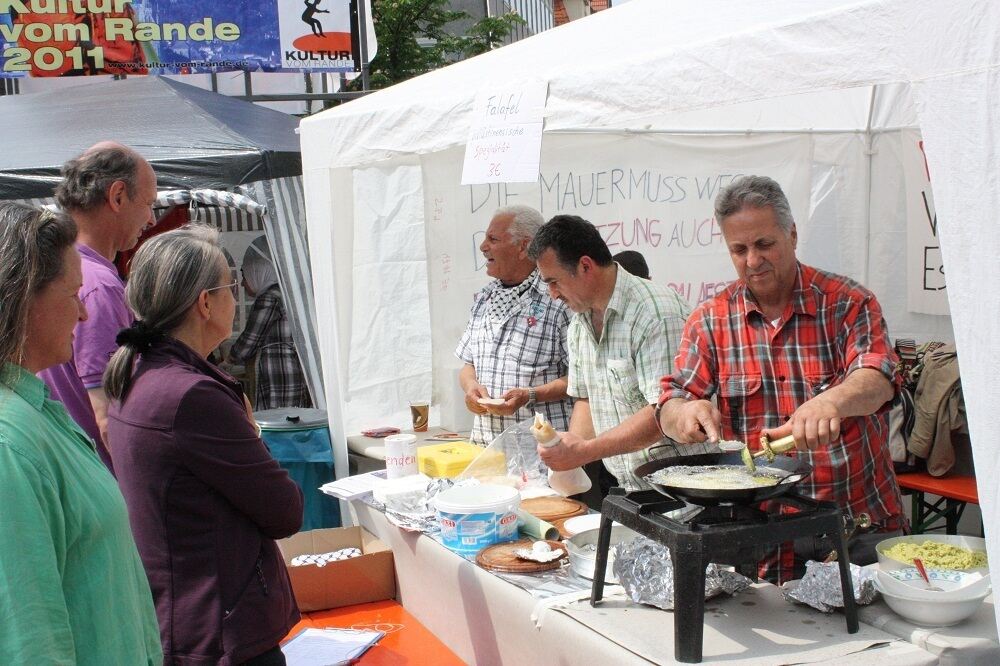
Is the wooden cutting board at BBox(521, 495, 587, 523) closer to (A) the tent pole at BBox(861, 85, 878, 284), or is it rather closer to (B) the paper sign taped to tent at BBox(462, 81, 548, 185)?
(B) the paper sign taped to tent at BBox(462, 81, 548, 185)

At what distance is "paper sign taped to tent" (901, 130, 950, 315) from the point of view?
509 centimetres

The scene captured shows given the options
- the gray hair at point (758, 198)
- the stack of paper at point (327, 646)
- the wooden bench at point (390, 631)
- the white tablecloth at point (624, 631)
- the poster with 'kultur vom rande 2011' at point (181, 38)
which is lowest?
the wooden bench at point (390, 631)

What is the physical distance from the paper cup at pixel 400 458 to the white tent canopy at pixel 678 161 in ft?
2.15

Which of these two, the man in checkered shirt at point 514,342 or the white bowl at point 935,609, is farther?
the man in checkered shirt at point 514,342

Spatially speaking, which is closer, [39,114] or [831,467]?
[831,467]

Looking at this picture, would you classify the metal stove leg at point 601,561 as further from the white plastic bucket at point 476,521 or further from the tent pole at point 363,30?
the tent pole at point 363,30

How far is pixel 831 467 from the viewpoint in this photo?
7.45 ft

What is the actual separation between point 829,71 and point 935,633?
3.77 feet

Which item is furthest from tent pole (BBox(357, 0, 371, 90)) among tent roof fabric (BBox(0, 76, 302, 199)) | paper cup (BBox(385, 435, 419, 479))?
paper cup (BBox(385, 435, 419, 479))

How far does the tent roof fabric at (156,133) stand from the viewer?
5.60 m

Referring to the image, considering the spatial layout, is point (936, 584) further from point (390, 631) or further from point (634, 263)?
point (634, 263)

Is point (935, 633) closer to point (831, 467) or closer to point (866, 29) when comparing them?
point (831, 467)

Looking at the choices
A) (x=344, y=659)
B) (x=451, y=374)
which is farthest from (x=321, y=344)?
(x=344, y=659)

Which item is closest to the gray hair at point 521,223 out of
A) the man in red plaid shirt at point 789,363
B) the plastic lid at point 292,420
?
the plastic lid at point 292,420
